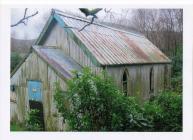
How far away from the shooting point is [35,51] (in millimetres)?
3186

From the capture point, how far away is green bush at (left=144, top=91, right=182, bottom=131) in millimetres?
3139

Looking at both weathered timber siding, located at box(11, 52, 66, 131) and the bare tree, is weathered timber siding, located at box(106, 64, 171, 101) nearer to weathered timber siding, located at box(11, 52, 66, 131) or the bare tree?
the bare tree

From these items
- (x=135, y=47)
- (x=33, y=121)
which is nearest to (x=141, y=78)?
(x=135, y=47)

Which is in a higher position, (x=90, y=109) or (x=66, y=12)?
(x=66, y=12)

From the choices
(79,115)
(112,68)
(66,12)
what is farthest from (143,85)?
(66,12)

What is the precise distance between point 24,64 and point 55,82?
227 mm

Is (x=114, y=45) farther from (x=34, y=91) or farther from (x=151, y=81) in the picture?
(x=34, y=91)

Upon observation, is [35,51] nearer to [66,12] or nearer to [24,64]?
[24,64]

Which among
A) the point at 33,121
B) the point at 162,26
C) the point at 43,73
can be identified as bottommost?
the point at 33,121

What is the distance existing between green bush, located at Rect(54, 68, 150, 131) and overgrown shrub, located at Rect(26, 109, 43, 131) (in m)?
0.15

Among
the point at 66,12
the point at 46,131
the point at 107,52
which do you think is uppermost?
the point at 66,12

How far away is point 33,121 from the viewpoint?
319 centimetres

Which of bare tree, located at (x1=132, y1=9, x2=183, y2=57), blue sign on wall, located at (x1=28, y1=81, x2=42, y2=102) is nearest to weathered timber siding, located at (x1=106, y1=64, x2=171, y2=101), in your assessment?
bare tree, located at (x1=132, y1=9, x2=183, y2=57)

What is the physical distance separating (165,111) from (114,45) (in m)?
0.53
